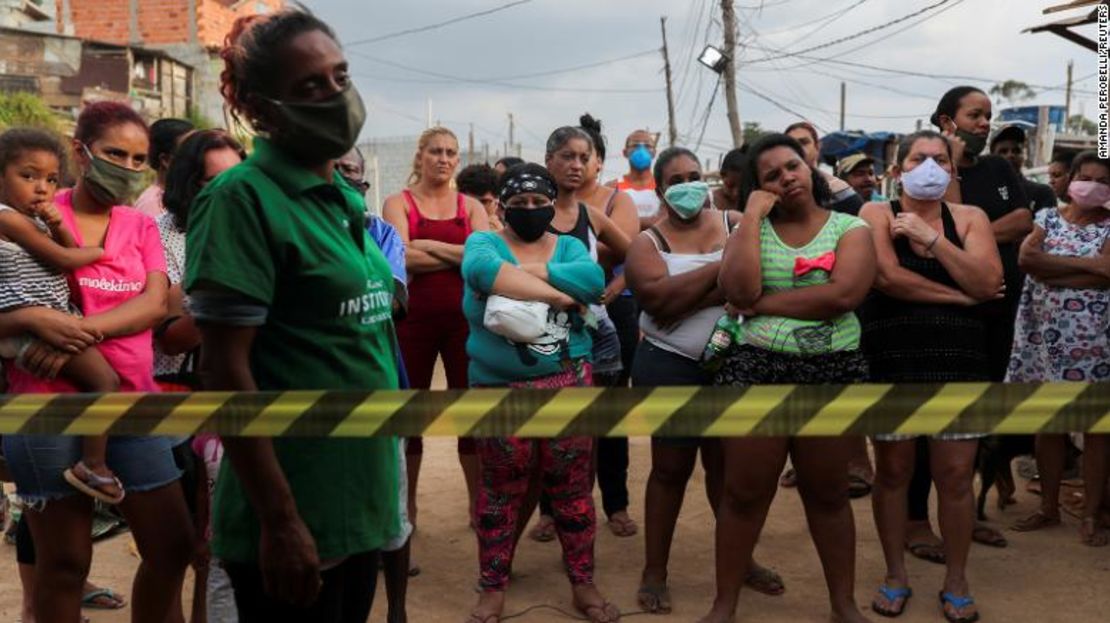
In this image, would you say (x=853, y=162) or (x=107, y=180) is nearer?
(x=107, y=180)

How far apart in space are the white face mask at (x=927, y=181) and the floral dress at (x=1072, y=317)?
116 cm

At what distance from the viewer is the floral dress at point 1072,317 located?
5.06 m

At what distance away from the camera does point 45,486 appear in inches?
120

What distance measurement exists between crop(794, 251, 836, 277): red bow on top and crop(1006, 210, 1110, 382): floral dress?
→ 1.94 metres

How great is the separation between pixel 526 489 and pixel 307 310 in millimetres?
2443

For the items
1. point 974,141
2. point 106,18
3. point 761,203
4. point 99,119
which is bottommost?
point 761,203

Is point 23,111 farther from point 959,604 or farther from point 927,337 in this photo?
point 959,604

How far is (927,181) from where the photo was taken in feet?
14.1

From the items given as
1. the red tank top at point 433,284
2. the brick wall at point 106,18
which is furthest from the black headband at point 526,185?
the brick wall at point 106,18

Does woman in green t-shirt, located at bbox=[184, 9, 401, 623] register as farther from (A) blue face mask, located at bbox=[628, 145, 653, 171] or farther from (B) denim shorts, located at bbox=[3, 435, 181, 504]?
(A) blue face mask, located at bbox=[628, 145, 653, 171]

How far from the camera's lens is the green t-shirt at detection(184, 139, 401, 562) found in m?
1.89

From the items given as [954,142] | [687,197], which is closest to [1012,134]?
[954,142]

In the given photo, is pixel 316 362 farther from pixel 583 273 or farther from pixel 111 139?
pixel 583 273

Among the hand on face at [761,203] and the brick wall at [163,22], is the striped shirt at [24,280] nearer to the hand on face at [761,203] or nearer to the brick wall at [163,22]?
the hand on face at [761,203]
